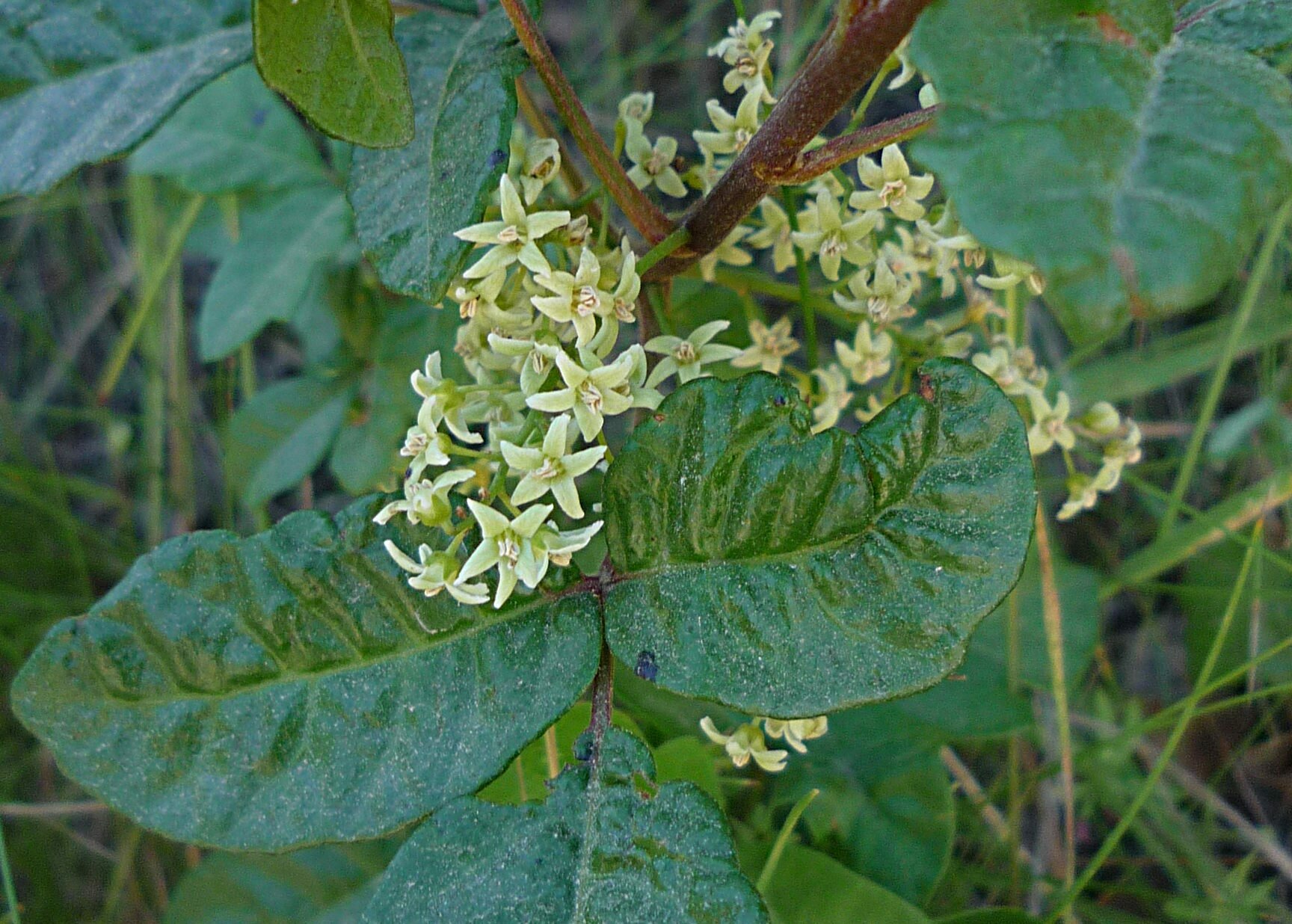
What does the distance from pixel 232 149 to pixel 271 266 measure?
1.26 feet

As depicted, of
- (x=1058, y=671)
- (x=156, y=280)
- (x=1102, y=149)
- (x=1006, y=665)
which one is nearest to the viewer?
(x=1102, y=149)

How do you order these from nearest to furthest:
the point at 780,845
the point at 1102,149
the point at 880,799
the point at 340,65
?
the point at 1102,149 < the point at 340,65 < the point at 780,845 < the point at 880,799

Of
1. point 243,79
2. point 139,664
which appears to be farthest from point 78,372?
point 139,664

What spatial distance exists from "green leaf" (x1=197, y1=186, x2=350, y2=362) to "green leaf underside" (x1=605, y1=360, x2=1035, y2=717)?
55.3 inches

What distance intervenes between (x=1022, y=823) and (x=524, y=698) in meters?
2.28

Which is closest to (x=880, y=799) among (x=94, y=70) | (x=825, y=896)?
(x=825, y=896)

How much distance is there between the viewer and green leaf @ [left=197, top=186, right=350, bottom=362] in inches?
97.8

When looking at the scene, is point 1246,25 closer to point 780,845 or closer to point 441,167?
point 441,167

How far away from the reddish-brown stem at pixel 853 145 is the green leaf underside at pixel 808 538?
0.26m

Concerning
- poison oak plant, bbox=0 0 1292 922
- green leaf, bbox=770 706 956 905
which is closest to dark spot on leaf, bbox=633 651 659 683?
poison oak plant, bbox=0 0 1292 922

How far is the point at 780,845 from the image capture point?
163 cm

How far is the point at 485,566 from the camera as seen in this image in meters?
1.33

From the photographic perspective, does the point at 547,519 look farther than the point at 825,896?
No

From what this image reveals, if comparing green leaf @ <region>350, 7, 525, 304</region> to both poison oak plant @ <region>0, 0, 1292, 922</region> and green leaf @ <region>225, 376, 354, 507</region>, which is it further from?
green leaf @ <region>225, 376, 354, 507</region>
